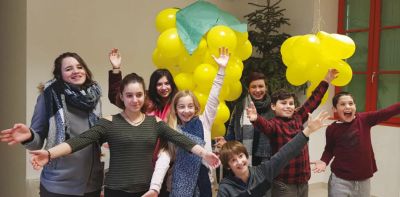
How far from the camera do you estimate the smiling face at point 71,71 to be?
2.01m

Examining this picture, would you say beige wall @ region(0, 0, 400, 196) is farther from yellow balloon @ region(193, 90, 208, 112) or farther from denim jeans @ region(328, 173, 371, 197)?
yellow balloon @ region(193, 90, 208, 112)

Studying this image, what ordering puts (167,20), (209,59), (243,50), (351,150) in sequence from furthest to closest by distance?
(243,50), (167,20), (209,59), (351,150)

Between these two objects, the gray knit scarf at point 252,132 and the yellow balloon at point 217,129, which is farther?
the yellow balloon at point 217,129

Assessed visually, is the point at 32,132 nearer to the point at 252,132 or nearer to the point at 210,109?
the point at 210,109

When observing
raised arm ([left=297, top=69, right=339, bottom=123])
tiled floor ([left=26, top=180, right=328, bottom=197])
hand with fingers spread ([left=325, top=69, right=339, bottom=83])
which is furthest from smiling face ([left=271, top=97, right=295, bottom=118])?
tiled floor ([left=26, top=180, right=328, bottom=197])

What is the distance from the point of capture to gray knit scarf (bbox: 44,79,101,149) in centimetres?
194

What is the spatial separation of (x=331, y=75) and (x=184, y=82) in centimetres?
100

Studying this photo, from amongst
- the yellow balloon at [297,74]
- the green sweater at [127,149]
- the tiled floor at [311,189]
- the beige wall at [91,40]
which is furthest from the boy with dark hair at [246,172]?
the tiled floor at [311,189]

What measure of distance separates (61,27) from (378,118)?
328cm

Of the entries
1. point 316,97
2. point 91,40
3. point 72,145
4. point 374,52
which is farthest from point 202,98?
point 374,52

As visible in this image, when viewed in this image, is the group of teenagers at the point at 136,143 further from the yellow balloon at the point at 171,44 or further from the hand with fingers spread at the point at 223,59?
the yellow balloon at the point at 171,44

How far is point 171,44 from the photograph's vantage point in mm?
2750

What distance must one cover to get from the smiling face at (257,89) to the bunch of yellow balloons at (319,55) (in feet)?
0.76

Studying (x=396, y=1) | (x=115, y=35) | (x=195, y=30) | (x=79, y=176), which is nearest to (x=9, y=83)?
(x=115, y=35)
